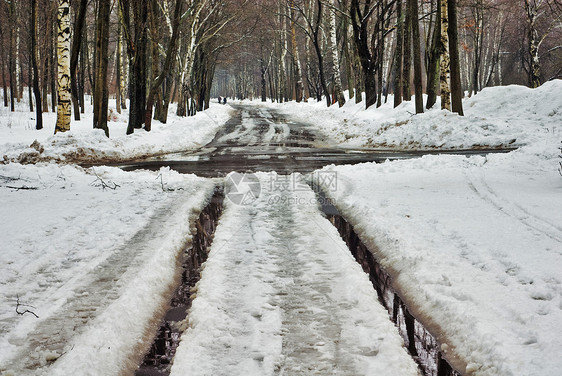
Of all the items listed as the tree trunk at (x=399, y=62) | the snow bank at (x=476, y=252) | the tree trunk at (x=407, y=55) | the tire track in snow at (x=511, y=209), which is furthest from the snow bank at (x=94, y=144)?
the tire track in snow at (x=511, y=209)

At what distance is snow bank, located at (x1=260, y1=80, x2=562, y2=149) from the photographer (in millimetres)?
13320

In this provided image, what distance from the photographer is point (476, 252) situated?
4230 mm

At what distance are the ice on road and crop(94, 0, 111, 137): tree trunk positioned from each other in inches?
422

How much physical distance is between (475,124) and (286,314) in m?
12.7

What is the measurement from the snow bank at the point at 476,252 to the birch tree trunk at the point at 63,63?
9.57 meters

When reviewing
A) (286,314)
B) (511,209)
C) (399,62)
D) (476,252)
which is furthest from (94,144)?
(399,62)

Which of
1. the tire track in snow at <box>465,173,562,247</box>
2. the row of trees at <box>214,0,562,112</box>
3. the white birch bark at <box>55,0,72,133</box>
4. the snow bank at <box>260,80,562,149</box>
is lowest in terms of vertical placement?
the tire track in snow at <box>465,173,562,247</box>

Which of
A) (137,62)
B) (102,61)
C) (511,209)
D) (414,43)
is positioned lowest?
(511,209)

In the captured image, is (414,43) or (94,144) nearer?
(94,144)

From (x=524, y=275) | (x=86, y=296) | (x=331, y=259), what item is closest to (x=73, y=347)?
(x=86, y=296)

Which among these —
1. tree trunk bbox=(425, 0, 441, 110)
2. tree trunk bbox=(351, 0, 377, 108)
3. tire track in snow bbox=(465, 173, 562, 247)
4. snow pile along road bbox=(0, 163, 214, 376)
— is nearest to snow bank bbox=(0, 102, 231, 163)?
snow pile along road bbox=(0, 163, 214, 376)

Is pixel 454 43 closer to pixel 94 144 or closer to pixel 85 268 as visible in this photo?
pixel 94 144

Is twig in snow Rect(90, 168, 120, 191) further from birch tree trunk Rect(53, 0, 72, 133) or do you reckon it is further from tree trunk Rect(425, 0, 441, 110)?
tree trunk Rect(425, 0, 441, 110)

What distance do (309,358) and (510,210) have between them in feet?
14.0
